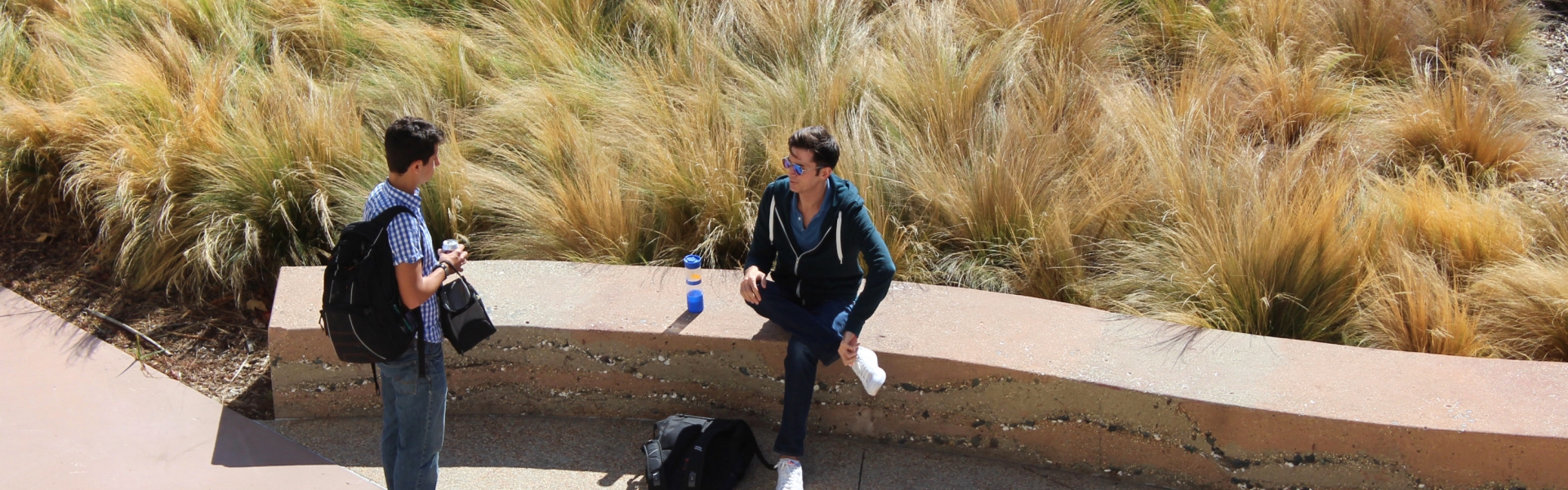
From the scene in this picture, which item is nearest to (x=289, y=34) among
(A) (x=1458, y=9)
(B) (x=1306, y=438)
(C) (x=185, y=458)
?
(C) (x=185, y=458)

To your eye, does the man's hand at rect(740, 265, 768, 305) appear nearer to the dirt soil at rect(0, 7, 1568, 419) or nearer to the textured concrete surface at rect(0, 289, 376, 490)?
the textured concrete surface at rect(0, 289, 376, 490)

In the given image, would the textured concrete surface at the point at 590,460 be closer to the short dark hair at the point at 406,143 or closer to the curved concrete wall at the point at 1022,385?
the curved concrete wall at the point at 1022,385

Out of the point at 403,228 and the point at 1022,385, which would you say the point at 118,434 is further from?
the point at 1022,385

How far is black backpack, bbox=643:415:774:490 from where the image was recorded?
3691 mm

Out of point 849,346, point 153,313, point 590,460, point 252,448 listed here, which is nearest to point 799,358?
point 849,346

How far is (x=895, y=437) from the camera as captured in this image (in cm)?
406

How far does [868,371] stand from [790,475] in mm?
447

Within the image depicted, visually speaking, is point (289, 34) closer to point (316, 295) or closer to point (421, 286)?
point (316, 295)

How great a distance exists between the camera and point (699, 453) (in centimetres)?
371

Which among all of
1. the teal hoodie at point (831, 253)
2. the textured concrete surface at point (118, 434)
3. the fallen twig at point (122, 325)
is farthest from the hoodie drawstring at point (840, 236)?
the fallen twig at point (122, 325)

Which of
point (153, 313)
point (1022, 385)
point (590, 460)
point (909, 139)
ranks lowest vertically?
point (590, 460)

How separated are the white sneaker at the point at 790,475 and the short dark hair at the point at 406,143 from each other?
61.9 inches

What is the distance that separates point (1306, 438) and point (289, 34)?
574 centimetres

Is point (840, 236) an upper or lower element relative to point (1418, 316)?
upper
